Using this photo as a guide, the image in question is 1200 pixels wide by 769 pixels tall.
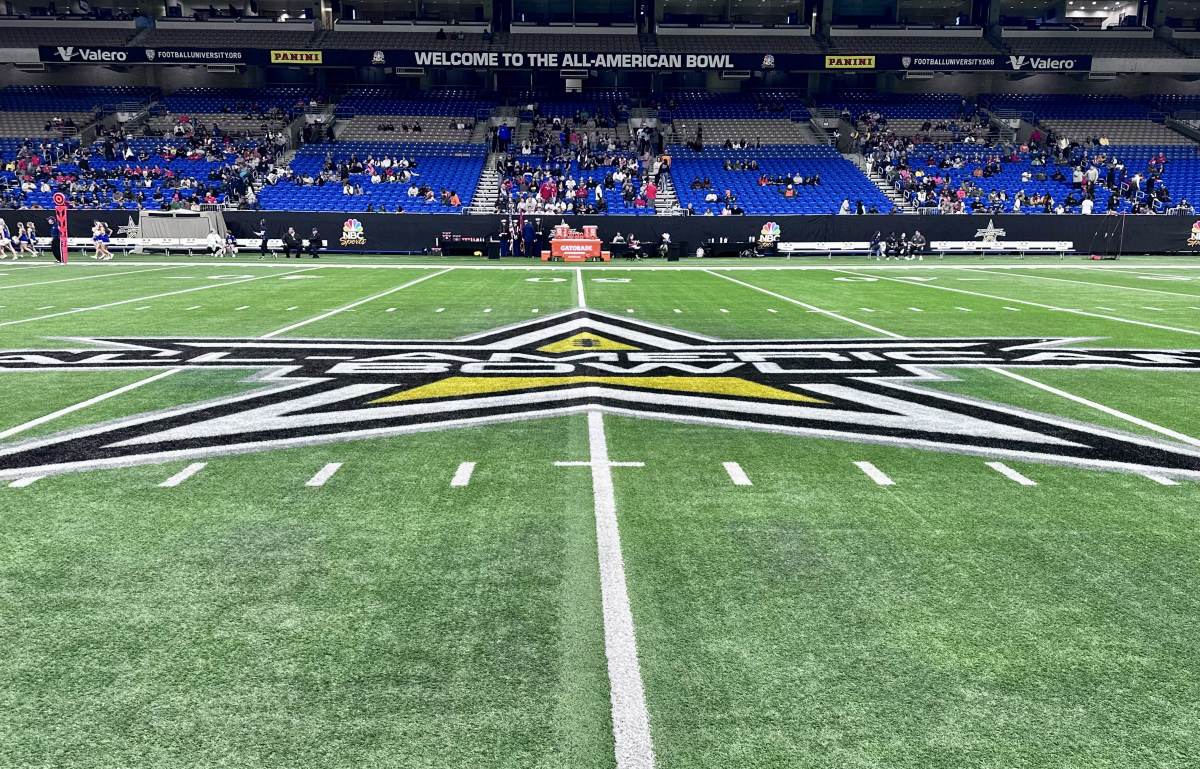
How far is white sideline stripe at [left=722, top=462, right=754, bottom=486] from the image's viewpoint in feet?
18.6

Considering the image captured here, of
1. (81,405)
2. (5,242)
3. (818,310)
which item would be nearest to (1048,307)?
(818,310)

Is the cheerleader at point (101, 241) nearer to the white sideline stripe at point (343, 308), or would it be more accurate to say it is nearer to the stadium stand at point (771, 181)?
the white sideline stripe at point (343, 308)

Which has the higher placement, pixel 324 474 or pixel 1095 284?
pixel 1095 284

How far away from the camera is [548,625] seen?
11.9 feet

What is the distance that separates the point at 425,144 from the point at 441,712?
50064 millimetres

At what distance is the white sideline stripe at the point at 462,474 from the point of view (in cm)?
563

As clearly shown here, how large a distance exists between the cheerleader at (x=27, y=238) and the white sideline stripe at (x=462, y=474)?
3594cm

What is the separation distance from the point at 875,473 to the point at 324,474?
14.2ft

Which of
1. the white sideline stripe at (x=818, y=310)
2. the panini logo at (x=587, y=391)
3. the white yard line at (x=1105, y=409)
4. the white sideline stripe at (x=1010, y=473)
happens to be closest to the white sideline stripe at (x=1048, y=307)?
the panini logo at (x=587, y=391)

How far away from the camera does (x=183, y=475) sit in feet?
18.9

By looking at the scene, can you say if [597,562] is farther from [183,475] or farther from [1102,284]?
[1102,284]

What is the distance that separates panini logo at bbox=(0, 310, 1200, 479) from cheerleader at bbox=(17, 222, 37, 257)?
91.1ft

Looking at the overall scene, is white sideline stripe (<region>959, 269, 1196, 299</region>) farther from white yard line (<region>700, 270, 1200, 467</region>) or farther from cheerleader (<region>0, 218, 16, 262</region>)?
cheerleader (<region>0, 218, 16, 262</region>)

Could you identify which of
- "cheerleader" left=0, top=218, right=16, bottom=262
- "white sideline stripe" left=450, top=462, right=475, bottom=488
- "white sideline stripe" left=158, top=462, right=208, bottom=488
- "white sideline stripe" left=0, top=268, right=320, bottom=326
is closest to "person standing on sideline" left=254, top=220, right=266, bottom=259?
"cheerleader" left=0, top=218, right=16, bottom=262
